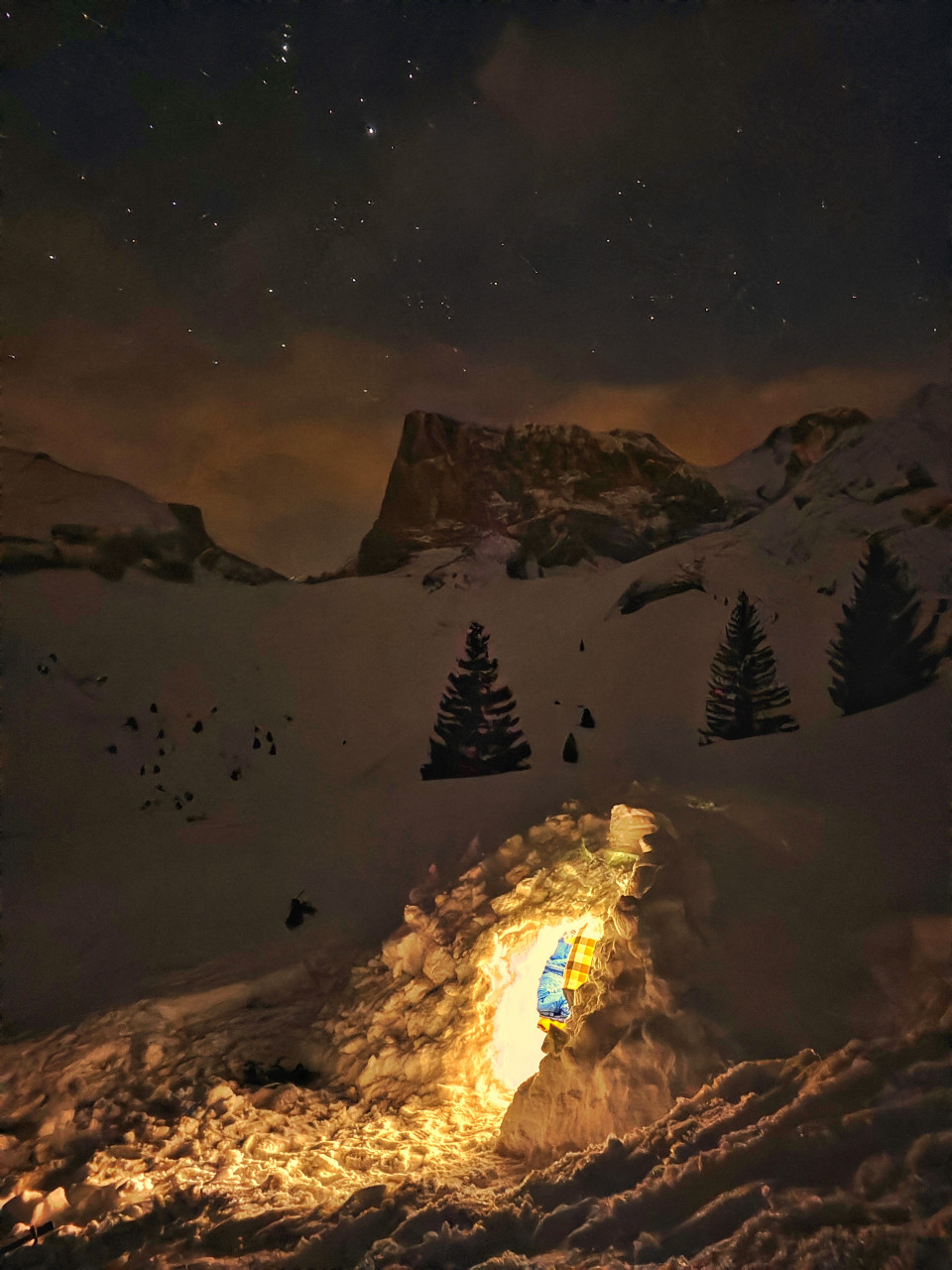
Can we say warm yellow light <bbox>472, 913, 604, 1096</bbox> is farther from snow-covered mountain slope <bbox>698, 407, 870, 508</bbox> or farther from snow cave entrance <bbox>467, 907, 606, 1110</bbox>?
snow-covered mountain slope <bbox>698, 407, 870, 508</bbox>

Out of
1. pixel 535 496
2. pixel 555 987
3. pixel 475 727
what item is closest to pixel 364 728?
pixel 475 727

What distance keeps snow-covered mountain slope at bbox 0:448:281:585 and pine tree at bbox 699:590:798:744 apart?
8744mm

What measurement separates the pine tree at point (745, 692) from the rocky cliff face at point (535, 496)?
2.79m

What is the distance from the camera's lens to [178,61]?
7.43 meters

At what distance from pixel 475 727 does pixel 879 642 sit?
252 inches

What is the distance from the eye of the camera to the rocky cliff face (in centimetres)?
1161

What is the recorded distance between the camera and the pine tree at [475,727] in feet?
36.2

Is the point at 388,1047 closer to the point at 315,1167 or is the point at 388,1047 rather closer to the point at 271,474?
the point at 315,1167

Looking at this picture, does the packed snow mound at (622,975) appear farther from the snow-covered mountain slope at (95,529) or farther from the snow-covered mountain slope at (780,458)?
the snow-covered mountain slope at (95,529)

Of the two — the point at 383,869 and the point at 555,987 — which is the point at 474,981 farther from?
the point at 383,869

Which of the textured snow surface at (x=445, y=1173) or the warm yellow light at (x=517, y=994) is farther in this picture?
A: the warm yellow light at (x=517, y=994)

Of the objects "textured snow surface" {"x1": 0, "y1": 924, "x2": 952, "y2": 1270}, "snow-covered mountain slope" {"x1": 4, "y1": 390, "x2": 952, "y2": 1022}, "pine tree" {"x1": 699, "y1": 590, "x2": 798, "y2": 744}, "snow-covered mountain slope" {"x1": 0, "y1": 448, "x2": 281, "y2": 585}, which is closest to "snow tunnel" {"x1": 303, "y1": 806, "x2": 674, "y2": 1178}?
"textured snow surface" {"x1": 0, "y1": 924, "x2": 952, "y2": 1270}

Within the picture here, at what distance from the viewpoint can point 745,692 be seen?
1031 centimetres

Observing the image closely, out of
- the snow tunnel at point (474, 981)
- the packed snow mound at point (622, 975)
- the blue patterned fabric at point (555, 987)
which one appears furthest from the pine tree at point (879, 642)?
the blue patterned fabric at point (555, 987)
